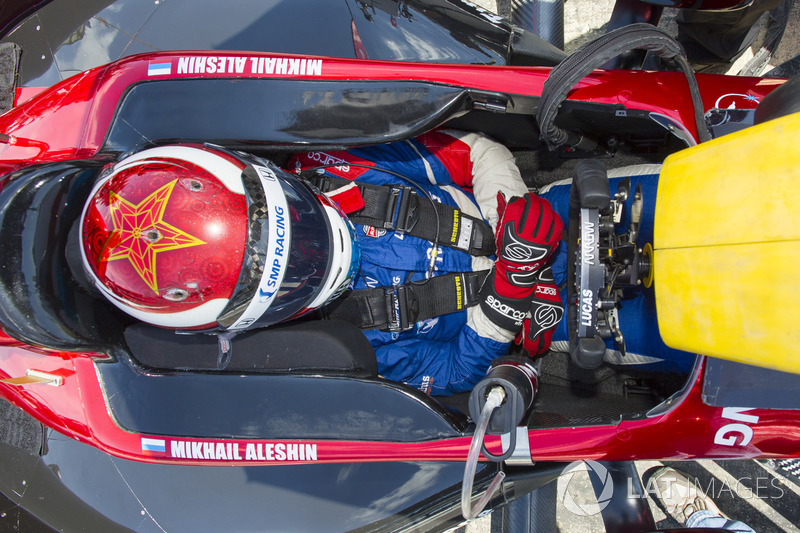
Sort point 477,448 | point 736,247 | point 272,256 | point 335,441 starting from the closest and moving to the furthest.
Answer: point 736,247
point 477,448
point 272,256
point 335,441

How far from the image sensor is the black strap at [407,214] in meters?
1.51

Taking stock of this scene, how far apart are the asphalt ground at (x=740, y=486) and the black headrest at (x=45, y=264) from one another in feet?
6.05

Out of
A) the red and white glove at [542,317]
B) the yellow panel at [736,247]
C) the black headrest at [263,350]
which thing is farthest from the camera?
the red and white glove at [542,317]

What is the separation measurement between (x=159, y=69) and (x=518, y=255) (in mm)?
1100

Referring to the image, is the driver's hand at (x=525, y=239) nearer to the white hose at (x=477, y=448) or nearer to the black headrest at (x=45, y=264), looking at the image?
the white hose at (x=477, y=448)

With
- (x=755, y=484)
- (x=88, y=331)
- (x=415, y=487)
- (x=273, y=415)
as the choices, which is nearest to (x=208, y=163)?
(x=88, y=331)

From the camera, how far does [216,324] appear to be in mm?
1156

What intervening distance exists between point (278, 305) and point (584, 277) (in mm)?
698

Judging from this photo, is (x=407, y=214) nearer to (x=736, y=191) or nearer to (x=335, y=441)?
(x=335, y=441)

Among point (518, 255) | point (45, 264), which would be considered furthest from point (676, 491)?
point (45, 264)

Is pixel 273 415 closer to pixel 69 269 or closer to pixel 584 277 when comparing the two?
pixel 69 269

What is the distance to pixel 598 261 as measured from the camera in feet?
3.29

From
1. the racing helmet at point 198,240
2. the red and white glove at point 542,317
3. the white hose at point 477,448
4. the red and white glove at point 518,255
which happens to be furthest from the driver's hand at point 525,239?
the racing helmet at point 198,240

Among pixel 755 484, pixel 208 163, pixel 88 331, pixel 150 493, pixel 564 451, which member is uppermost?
pixel 208 163
